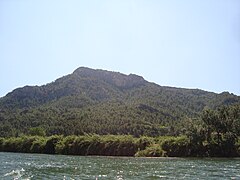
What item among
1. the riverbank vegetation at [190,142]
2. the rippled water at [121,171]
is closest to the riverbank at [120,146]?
the riverbank vegetation at [190,142]

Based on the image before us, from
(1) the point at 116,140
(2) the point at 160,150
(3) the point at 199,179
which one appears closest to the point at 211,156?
(2) the point at 160,150

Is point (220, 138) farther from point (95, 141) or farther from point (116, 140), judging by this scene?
point (95, 141)

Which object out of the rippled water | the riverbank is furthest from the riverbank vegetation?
the rippled water

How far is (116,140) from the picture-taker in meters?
130

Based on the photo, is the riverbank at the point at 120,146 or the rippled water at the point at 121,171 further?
the riverbank at the point at 120,146

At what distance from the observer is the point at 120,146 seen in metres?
128

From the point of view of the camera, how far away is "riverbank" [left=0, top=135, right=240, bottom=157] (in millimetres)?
110062

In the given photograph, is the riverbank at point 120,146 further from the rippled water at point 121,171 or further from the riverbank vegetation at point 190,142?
the rippled water at point 121,171

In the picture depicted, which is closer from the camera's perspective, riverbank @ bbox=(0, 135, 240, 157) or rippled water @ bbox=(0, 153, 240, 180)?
rippled water @ bbox=(0, 153, 240, 180)

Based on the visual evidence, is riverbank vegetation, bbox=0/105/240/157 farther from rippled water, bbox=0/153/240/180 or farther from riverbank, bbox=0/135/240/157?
rippled water, bbox=0/153/240/180

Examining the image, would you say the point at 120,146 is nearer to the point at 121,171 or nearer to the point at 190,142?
the point at 190,142

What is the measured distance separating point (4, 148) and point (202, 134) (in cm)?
8679

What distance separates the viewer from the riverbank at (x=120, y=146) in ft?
361

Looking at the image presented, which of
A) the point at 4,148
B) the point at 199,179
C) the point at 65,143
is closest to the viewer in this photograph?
the point at 199,179
